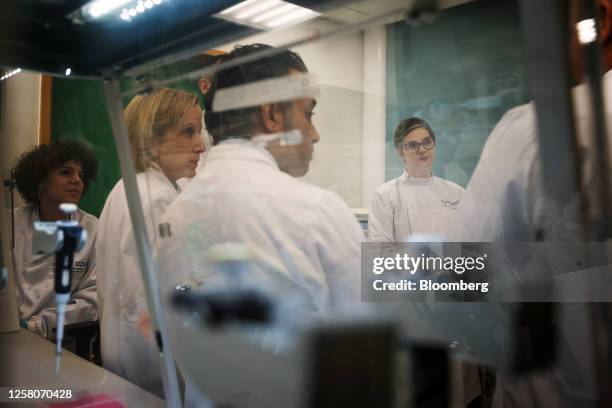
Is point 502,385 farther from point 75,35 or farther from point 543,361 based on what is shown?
point 75,35

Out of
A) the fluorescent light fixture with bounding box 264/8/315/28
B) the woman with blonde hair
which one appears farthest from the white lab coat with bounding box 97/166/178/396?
the fluorescent light fixture with bounding box 264/8/315/28

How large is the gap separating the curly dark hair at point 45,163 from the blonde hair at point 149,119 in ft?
0.46

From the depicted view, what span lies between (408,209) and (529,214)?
11.4 inches

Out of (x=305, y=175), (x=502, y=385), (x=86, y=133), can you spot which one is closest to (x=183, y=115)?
(x=86, y=133)

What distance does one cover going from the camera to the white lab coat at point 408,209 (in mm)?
1189

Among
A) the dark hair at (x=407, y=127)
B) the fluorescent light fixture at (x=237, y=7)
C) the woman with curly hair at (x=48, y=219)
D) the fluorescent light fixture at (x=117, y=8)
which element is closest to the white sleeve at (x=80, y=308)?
the woman with curly hair at (x=48, y=219)

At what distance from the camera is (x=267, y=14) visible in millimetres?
1271

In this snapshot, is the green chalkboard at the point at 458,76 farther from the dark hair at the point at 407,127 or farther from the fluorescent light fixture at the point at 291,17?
the fluorescent light fixture at the point at 291,17

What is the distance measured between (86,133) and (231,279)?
680 millimetres

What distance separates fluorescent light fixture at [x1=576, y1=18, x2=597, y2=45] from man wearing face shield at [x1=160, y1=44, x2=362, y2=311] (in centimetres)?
65

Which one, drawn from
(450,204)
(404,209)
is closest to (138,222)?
(404,209)

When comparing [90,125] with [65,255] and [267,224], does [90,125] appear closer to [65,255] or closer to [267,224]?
[65,255]

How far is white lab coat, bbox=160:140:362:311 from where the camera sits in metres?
1.21

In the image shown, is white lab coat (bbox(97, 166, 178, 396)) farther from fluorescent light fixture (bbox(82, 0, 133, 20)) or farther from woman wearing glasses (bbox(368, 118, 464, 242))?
woman wearing glasses (bbox(368, 118, 464, 242))
